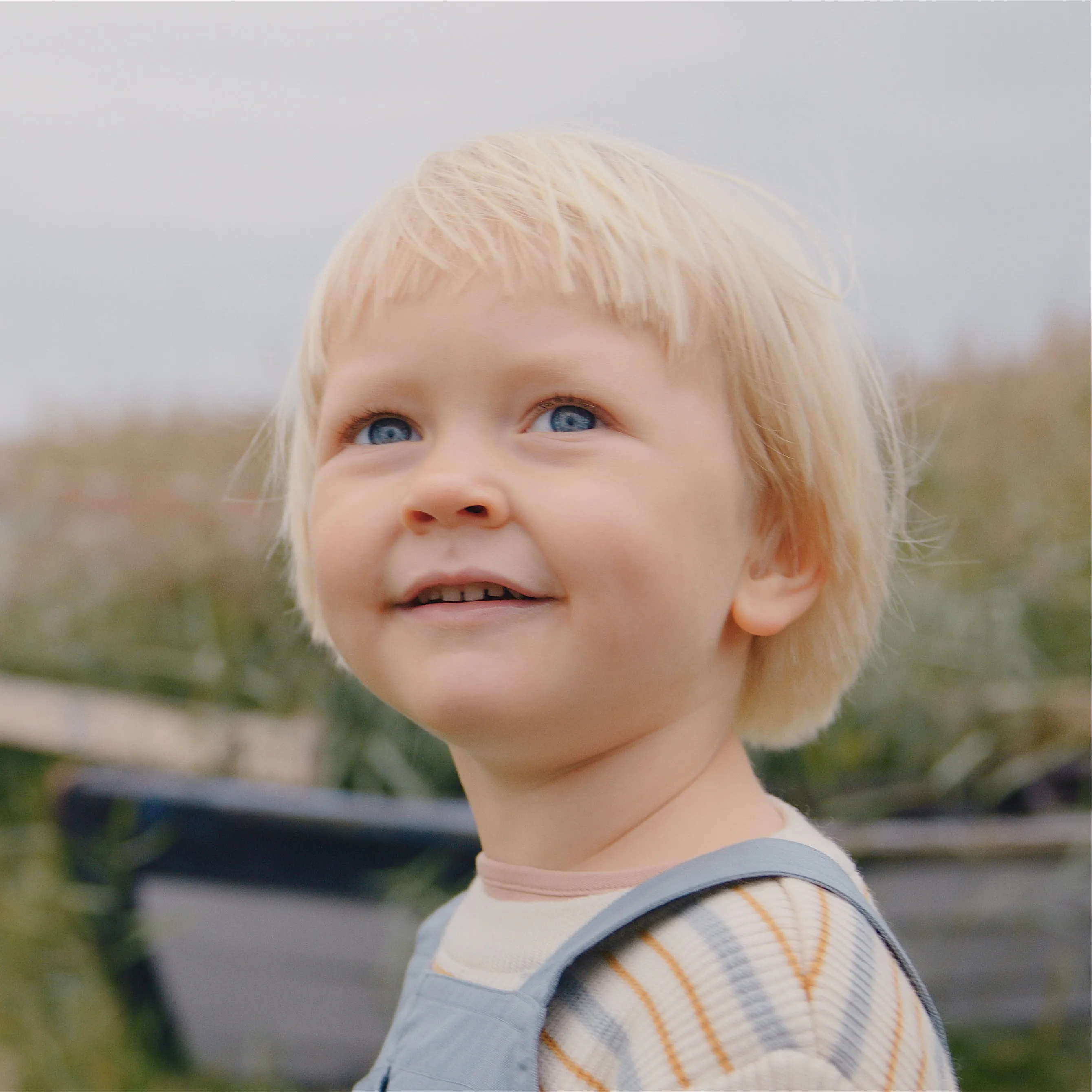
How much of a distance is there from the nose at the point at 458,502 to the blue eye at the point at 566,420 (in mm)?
62

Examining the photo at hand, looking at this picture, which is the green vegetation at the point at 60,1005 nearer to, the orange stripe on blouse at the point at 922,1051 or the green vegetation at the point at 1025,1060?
the green vegetation at the point at 1025,1060

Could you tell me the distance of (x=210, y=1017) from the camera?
92.0 inches

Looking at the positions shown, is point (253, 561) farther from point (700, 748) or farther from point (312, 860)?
point (700, 748)

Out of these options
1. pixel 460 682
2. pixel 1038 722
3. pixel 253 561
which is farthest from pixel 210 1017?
pixel 460 682

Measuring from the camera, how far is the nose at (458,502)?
824 mm

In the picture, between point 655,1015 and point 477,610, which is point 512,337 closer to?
point 477,610

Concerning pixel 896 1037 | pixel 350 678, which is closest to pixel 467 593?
pixel 896 1037

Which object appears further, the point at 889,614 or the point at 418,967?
the point at 889,614

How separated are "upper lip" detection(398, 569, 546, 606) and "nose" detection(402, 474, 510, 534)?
0.10 ft

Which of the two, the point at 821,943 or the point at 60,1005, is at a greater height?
the point at 821,943

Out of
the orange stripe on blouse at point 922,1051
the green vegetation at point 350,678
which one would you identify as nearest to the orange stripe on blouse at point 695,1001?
the orange stripe on blouse at point 922,1051

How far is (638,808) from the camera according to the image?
2.96 feet

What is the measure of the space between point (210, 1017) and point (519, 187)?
6.20 feet

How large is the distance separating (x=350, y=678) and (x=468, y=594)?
5.69 feet
